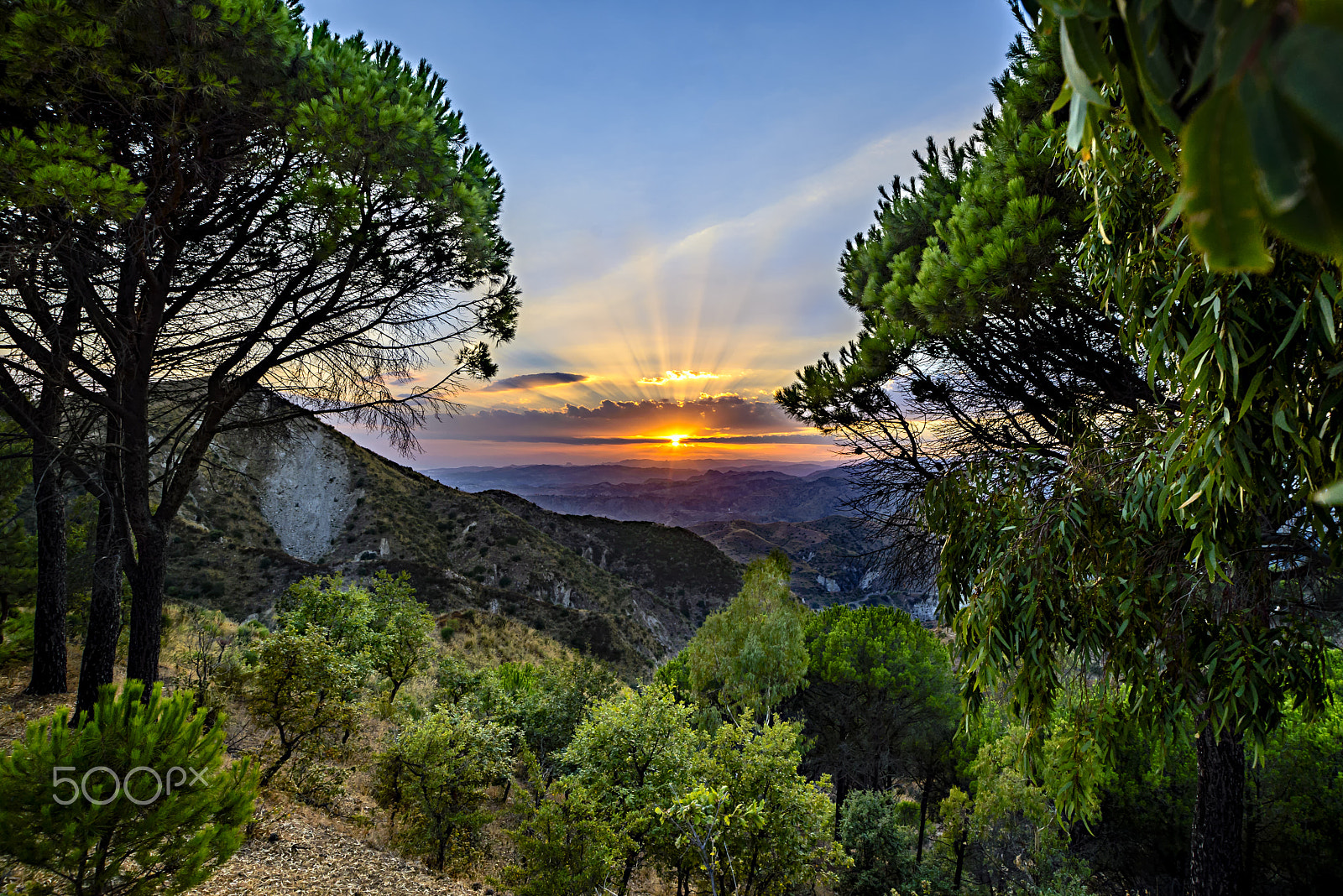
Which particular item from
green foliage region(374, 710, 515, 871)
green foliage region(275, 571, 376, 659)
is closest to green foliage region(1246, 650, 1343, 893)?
green foliage region(374, 710, 515, 871)

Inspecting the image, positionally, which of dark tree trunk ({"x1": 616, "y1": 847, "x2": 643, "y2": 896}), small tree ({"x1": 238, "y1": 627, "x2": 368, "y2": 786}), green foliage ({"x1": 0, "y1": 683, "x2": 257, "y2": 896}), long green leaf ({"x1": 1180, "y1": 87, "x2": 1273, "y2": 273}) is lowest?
dark tree trunk ({"x1": 616, "y1": 847, "x2": 643, "y2": 896})

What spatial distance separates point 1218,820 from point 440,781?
28.5 ft

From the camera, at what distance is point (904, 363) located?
22.1 feet

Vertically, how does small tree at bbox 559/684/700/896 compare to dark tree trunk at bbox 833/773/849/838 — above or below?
above

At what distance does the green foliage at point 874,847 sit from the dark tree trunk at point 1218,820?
8.19 metres

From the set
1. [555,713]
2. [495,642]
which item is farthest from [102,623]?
[495,642]

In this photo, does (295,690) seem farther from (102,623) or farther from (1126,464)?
(1126,464)

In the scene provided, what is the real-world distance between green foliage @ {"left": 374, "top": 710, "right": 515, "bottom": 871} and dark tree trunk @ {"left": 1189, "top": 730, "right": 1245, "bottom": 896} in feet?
26.5

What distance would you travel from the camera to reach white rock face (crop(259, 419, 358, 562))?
45.6 m

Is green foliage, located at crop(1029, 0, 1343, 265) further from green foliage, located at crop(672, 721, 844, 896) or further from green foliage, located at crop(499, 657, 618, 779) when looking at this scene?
green foliage, located at crop(499, 657, 618, 779)

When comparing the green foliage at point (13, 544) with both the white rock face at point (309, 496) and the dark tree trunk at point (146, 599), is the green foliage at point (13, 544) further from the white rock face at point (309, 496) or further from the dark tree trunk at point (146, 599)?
the white rock face at point (309, 496)

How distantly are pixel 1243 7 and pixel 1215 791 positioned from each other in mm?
7111

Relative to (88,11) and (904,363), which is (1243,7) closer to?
(904,363)

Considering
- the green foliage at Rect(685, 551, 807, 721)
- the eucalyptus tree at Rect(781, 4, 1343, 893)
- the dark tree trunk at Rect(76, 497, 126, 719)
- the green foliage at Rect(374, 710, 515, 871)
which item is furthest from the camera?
the green foliage at Rect(685, 551, 807, 721)
